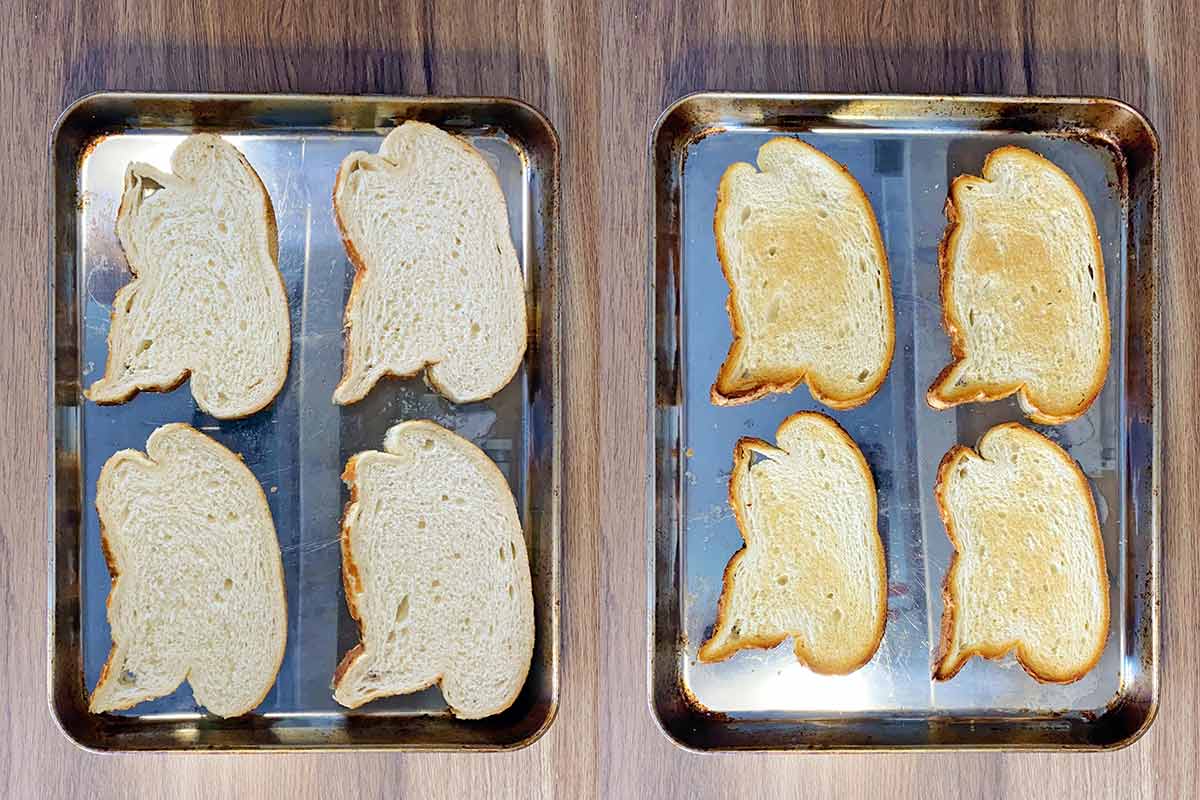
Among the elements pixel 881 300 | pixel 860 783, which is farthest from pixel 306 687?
pixel 881 300

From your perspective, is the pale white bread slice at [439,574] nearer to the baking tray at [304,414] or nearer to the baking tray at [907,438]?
the baking tray at [304,414]

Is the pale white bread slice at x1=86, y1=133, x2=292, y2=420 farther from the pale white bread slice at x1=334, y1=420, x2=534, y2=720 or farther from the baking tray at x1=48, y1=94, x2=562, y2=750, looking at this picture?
the pale white bread slice at x1=334, y1=420, x2=534, y2=720

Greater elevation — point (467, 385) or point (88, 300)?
point (88, 300)

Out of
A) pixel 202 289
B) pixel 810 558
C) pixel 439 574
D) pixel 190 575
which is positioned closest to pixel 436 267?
pixel 202 289

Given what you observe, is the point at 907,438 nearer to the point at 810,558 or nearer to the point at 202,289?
the point at 810,558

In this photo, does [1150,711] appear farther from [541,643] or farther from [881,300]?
[541,643]
